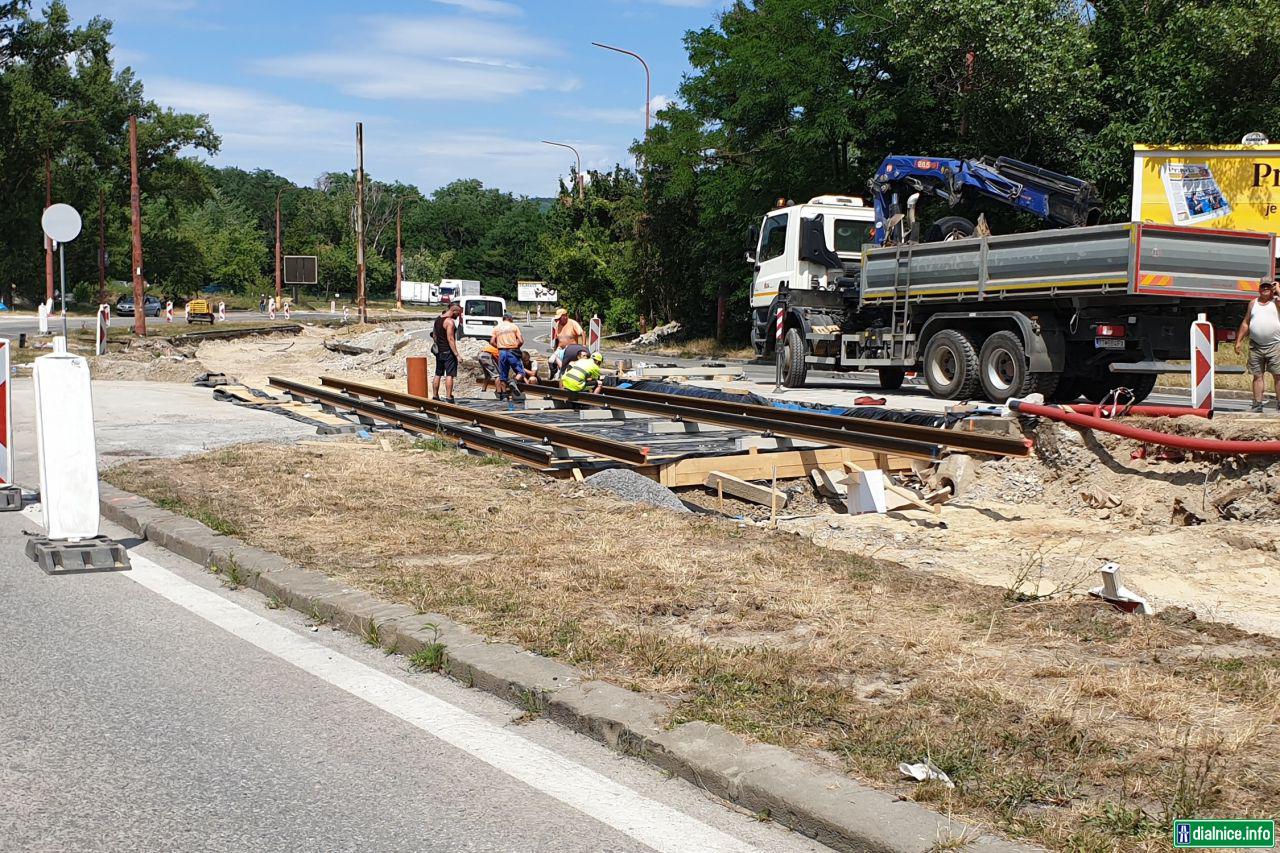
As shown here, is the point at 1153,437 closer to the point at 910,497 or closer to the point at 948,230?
the point at 910,497

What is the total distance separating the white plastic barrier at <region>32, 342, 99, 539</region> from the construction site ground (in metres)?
0.87

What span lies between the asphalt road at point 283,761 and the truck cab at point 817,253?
15.3 meters

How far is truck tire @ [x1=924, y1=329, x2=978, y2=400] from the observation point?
16.5 meters

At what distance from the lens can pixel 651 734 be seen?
4.12 meters

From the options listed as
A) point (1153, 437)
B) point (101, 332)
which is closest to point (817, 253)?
point (1153, 437)

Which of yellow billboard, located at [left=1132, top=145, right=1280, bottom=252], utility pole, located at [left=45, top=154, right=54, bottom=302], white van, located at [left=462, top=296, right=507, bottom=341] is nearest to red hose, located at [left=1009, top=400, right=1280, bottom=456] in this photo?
yellow billboard, located at [left=1132, top=145, right=1280, bottom=252]

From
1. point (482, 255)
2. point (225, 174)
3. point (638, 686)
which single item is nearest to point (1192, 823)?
point (638, 686)

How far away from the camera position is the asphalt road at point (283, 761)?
3570mm

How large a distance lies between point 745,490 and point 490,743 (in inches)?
240

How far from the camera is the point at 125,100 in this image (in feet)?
276

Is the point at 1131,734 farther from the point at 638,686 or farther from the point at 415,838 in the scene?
the point at 415,838

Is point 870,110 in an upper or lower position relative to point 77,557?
upper

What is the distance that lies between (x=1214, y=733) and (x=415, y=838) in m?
2.57

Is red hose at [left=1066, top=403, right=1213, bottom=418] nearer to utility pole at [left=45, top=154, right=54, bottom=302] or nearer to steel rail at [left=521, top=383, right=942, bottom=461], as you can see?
steel rail at [left=521, top=383, right=942, bottom=461]
